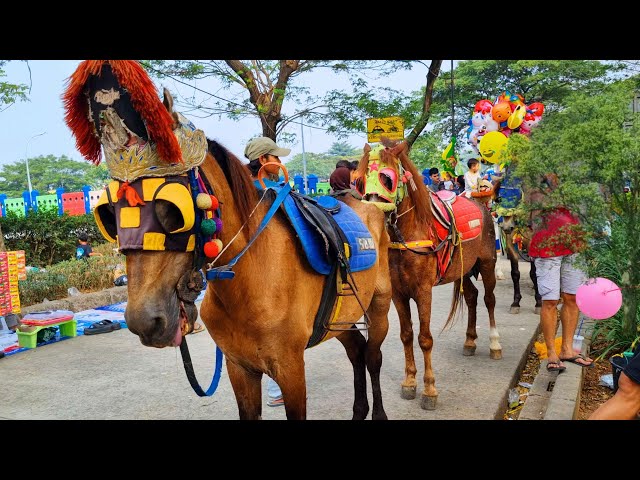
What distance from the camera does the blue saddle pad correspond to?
2443 millimetres

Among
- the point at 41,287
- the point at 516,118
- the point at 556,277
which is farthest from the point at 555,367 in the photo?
the point at 41,287

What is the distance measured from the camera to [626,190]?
3.48 meters

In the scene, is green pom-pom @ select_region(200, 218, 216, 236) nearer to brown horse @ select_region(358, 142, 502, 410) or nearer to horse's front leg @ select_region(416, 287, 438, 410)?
brown horse @ select_region(358, 142, 502, 410)

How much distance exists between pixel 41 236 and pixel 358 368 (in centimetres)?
984

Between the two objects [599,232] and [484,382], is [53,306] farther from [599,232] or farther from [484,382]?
[599,232]

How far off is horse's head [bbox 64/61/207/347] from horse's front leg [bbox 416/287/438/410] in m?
2.80

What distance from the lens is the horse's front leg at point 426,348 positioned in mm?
4051

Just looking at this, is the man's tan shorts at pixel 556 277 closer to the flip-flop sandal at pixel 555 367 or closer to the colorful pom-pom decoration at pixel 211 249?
the flip-flop sandal at pixel 555 367

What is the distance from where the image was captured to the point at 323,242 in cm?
250

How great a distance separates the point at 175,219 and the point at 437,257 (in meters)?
3.12

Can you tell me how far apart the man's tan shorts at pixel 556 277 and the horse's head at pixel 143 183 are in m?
3.55

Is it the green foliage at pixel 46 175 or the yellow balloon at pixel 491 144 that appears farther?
the green foliage at pixel 46 175

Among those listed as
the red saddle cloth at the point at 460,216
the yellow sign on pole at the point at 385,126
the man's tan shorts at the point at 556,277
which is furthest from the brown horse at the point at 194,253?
the yellow sign on pole at the point at 385,126
